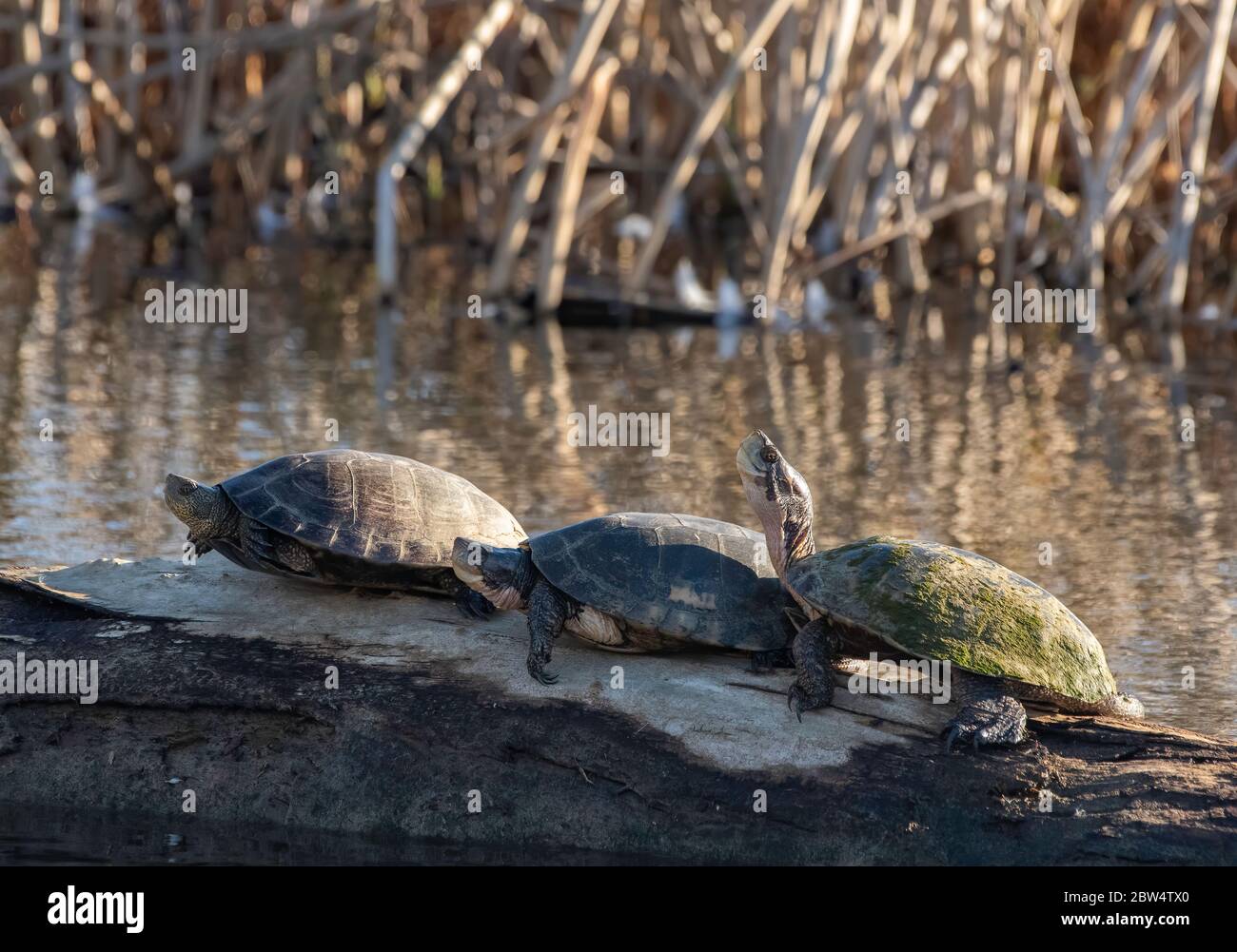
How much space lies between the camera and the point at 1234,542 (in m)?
7.72

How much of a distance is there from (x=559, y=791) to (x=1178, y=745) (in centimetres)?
163

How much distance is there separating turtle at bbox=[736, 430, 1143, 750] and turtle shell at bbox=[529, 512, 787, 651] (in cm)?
14

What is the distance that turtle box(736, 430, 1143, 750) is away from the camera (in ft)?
15.2

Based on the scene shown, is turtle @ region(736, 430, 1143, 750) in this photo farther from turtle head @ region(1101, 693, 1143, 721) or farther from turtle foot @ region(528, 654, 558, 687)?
turtle foot @ region(528, 654, 558, 687)

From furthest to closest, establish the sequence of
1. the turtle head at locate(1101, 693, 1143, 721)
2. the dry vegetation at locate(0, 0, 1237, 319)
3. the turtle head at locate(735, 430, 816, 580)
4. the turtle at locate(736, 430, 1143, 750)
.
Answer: the dry vegetation at locate(0, 0, 1237, 319) < the turtle head at locate(735, 430, 816, 580) < the turtle head at locate(1101, 693, 1143, 721) < the turtle at locate(736, 430, 1143, 750)

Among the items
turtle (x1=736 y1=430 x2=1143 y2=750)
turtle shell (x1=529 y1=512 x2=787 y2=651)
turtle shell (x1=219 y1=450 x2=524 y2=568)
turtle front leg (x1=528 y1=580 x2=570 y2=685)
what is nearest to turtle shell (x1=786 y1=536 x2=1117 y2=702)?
turtle (x1=736 y1=430 x2=1143 y2=750)

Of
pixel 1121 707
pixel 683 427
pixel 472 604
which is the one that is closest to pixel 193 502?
pixel 472 604

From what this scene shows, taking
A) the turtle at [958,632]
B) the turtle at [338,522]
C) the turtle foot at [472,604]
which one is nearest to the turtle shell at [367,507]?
the turtle at [338,522]

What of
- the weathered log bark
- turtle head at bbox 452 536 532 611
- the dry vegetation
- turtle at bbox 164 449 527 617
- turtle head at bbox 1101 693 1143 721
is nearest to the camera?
the weathered log bark

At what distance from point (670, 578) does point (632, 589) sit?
0.11 meters

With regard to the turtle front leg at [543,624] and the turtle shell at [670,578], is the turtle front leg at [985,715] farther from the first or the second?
the turtle front leg at [543,624]

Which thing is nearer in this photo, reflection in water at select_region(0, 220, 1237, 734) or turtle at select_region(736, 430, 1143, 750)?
turtle at select_region(736, 430, 1143, 750)

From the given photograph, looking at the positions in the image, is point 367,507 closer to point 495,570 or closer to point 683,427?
point 495,570

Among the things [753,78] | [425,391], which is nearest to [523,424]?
[425,391]
